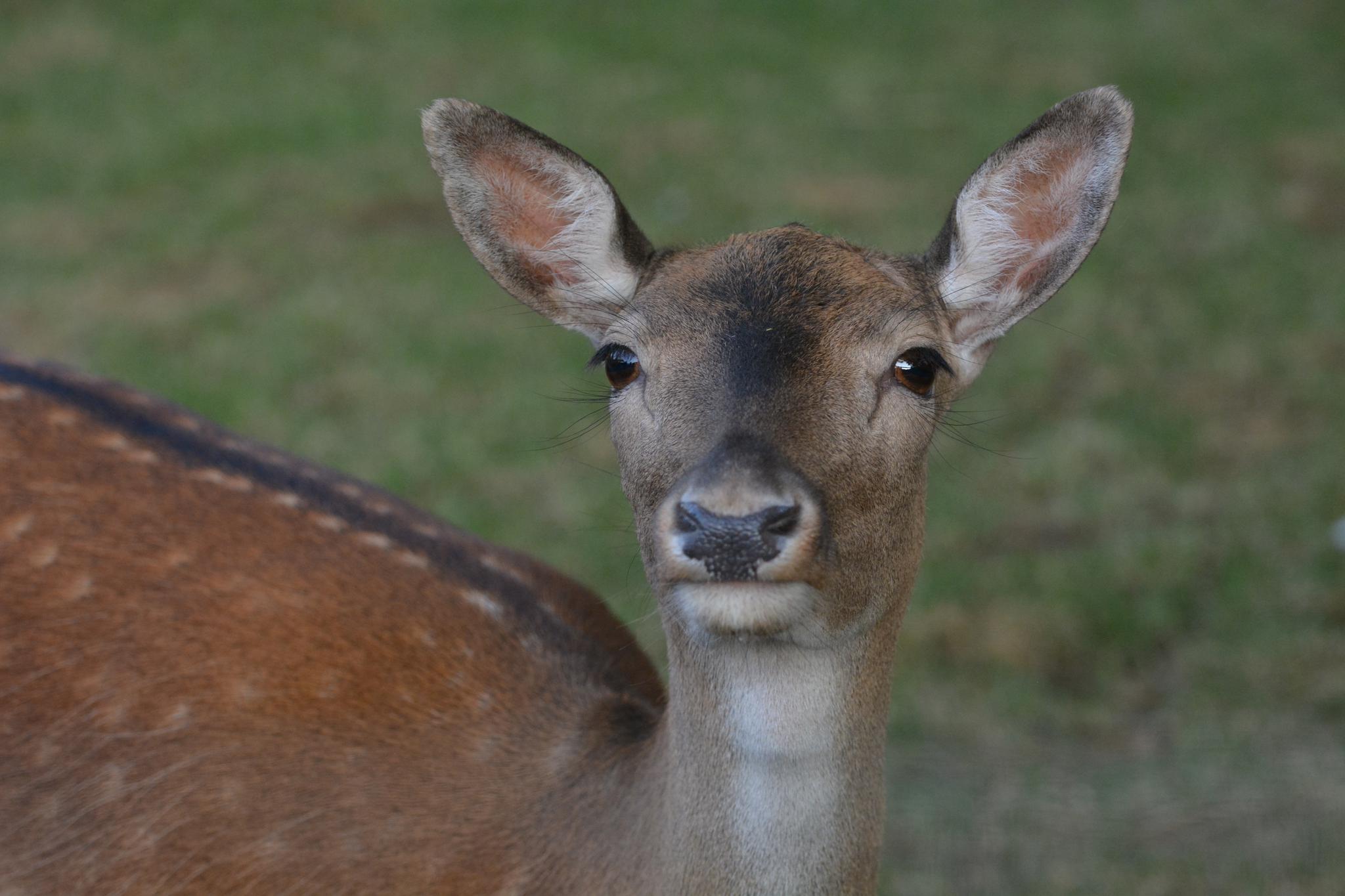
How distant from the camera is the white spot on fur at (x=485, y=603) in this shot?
324 centimetres

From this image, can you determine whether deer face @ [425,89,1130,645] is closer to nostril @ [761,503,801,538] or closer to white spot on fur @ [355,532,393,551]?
nostril @ [761,503,801,538]

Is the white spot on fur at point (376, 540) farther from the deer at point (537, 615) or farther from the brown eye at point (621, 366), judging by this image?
the brown eye at point (621, 366)

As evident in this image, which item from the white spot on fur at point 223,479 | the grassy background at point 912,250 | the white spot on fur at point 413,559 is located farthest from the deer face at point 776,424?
the white spot on fur at point 223,479

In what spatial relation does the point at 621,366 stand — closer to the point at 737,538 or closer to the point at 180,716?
the point at 737,538

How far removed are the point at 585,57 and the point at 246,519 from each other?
9.69 m

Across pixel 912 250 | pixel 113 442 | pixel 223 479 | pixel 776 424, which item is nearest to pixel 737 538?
pixel 776 424

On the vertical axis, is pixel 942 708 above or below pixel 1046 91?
below

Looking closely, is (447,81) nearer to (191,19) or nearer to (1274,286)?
(191,19)

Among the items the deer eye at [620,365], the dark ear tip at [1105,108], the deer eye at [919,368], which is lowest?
the deer eye at [620,365]

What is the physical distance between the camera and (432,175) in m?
10.2

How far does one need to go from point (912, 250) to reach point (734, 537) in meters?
6.47

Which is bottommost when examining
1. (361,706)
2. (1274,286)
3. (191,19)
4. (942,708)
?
(191,19)

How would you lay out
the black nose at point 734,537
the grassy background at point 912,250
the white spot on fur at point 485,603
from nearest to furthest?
the black nose at point 734,537 → the white spot on fur at point 485,603 → the grassy background at point 912,250

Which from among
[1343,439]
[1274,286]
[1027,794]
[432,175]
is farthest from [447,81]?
[1027,794]
